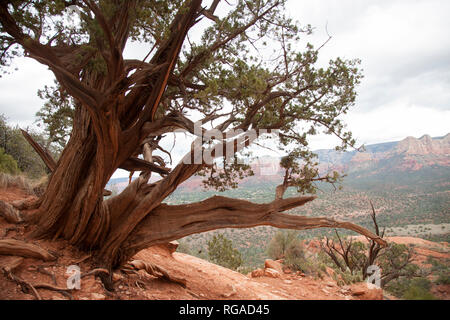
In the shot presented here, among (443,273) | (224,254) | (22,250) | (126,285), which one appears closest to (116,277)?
(126,285)

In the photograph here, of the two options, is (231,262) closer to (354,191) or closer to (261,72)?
(261,72)

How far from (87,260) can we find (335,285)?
6.12 meters

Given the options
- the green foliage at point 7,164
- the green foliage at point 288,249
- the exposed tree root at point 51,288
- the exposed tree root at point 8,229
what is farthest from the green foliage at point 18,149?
the green foliage at point 288,249

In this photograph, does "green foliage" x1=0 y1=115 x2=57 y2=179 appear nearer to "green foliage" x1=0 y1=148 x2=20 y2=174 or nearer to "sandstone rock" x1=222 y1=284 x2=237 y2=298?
"green foliage" x1=0 y1=148 x2=20 y2=174

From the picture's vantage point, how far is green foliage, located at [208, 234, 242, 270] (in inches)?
473

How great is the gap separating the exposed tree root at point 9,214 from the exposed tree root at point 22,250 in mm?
1358

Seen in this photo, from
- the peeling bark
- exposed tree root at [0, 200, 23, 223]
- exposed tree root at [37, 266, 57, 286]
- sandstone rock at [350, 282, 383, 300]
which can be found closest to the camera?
exposed tree root at [37, 266, 57, 286]

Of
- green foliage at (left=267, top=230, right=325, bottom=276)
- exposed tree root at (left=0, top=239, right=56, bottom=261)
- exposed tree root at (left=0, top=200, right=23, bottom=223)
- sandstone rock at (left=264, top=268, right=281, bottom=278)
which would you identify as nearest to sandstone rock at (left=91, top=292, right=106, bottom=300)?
exposed tree root at (left=0, top=239, right=56, bottom=261)

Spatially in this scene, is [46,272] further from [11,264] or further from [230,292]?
[230,292]

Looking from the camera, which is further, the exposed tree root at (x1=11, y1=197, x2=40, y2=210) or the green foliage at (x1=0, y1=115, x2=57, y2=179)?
the green foliage at (x1=0, y1=115, x2=57, y2=179)

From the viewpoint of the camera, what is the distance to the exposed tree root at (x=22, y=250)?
3.88m

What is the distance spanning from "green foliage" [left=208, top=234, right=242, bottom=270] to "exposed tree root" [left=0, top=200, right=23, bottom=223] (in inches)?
331

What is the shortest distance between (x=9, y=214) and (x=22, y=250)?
64.1 inches

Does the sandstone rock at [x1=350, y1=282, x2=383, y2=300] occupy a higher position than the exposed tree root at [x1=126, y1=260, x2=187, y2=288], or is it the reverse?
the exposed tree root at [x1=126, y1=260, x2=187, y2=288]
